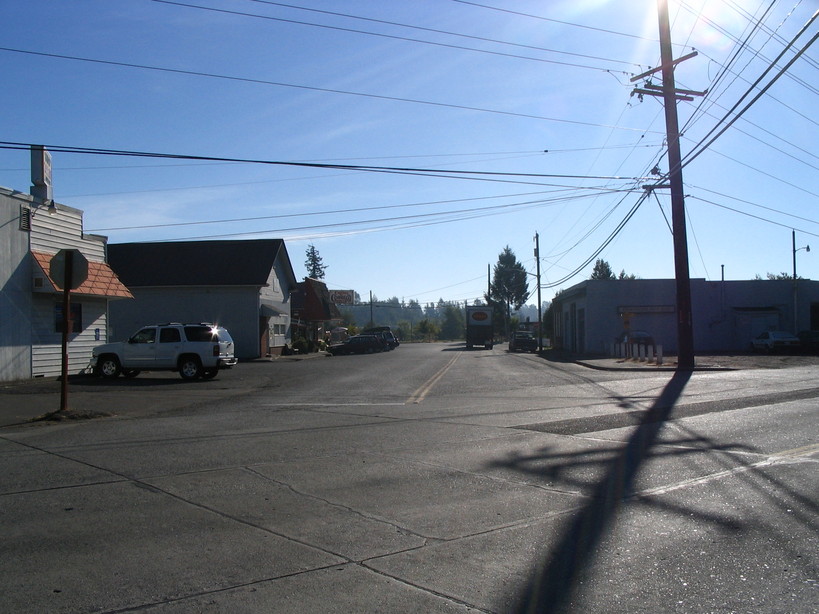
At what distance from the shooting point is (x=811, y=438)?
10.3 metres

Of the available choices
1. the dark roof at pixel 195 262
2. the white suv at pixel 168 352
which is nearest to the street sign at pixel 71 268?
the white suv at pixel 168 352

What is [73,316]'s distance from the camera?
1002 inches

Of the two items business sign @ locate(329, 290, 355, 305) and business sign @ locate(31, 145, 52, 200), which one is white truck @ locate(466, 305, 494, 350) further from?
business sign @ locate(31, 145, 52, 200)

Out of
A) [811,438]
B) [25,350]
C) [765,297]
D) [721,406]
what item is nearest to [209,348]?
[25,350]

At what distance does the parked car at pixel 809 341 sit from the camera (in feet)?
137

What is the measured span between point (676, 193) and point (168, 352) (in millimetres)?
19219

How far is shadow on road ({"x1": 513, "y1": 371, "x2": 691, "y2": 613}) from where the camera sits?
184 inches

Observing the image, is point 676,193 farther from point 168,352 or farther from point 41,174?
point 41,174

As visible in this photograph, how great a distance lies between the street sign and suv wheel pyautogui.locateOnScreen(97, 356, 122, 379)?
1171cm

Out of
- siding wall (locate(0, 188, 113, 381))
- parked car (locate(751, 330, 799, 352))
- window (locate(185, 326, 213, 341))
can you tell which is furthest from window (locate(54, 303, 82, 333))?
parked car (locate(751, 330, 799, 352))

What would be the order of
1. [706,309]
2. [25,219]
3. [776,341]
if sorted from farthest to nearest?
[706,309]
[776,341]
[25,219]

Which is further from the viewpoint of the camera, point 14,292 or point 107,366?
point 107,366

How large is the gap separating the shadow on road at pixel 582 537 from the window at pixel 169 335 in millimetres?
17638

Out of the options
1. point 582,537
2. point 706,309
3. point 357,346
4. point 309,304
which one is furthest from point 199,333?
point 706,309
